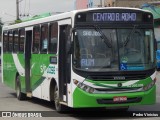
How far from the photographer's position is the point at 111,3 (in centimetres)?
6825

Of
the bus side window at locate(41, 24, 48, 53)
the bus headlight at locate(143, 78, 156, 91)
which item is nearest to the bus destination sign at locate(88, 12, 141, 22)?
the bus headlight at locate(143, 78, 156, 91)

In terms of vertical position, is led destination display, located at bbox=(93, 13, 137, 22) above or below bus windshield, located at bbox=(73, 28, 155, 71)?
above

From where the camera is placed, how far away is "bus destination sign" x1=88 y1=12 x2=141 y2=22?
1365 cm

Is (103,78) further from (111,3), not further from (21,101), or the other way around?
(111,3)

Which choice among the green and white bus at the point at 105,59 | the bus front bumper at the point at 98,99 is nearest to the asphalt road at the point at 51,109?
the green and white bus at the point at 105,59

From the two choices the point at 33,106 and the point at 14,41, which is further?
the point at 14,41

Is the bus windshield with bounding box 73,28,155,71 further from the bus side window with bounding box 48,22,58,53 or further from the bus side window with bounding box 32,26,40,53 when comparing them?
the bus side window with bounding box 32,26,40,53

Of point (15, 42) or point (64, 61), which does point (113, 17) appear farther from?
point (15, 42)

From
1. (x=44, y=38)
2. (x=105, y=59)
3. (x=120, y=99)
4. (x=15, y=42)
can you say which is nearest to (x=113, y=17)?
(x=105, y=59)

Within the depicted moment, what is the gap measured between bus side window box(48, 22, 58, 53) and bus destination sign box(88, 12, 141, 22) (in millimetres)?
1862

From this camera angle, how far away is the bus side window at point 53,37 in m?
15.2

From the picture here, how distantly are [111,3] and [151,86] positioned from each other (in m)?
55.1

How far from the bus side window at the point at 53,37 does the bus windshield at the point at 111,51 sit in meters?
1.88

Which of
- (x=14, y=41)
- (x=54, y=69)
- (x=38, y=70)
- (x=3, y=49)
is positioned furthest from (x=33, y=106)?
(x=3, y=49)
